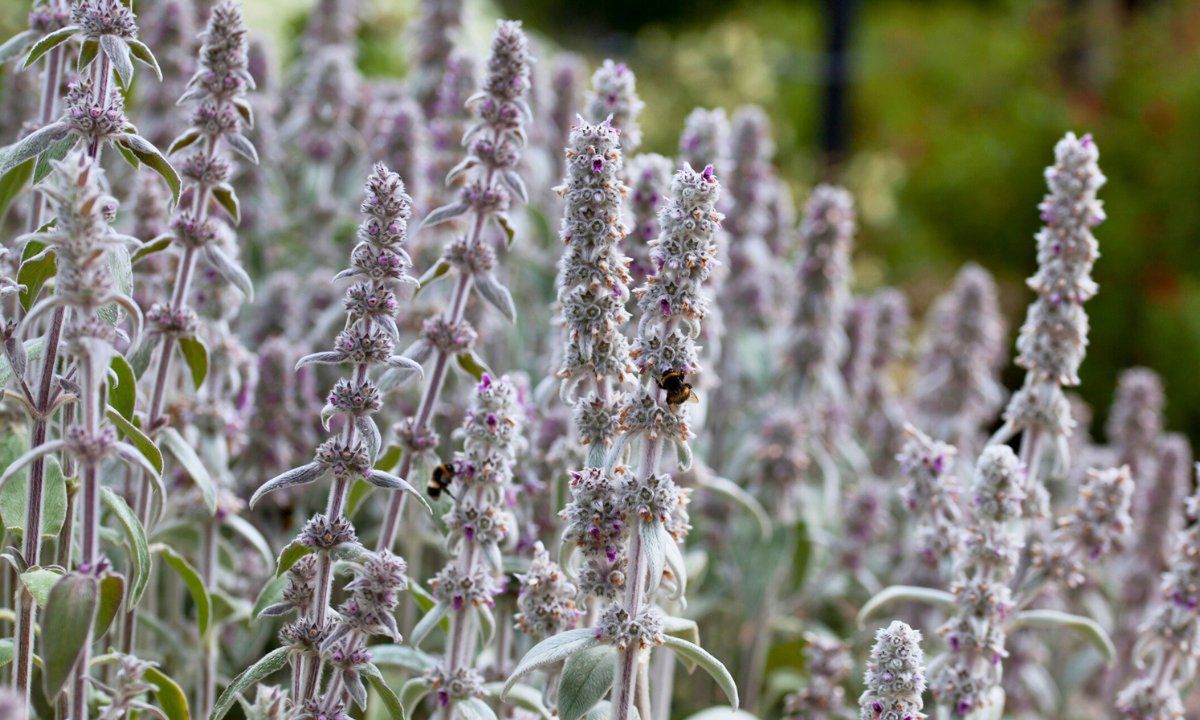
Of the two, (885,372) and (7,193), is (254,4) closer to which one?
(885,372)

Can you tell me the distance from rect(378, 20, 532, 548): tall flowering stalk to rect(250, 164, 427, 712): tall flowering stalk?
0.91ft

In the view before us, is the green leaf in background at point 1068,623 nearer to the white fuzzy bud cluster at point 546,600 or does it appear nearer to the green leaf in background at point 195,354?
the white fuzzy bud cluster at point 546,600

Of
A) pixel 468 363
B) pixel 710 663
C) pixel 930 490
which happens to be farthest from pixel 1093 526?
pixel 468 363

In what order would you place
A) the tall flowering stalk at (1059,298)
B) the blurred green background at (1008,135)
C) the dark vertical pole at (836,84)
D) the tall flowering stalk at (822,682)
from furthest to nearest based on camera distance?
the dark vertical pole at (836,84) → the blurred green background at (1008,135) → the tall flowering stalk at (822,682) → the tall flowering stalk at (1059,298)

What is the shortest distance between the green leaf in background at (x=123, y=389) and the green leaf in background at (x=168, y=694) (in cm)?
38

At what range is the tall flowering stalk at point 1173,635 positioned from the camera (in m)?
2.33

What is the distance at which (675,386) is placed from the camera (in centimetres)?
177

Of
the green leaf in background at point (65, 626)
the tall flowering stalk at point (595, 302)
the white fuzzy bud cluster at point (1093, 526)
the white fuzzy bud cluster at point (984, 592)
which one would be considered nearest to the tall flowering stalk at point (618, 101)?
the tall flowering stalk at point (595, 302)

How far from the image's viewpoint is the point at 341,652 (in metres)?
1.82

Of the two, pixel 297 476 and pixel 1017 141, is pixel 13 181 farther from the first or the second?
pixel 1017 141

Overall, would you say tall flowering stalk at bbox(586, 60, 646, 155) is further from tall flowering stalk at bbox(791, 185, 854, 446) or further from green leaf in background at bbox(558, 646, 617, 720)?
tall flowering stalk at bbox(791, 185, 854, 446)

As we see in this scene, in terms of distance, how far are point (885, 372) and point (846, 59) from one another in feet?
12.5

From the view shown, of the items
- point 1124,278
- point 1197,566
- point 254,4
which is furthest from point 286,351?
point 1124,278

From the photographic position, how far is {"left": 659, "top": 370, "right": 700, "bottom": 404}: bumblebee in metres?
1.77
